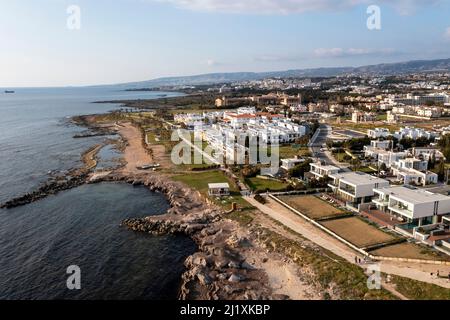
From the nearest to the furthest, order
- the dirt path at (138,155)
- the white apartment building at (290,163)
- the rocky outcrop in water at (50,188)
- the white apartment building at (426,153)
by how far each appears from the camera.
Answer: the rocky outcrop in water at (50,188)
the white apartment building at (290,163)
the white apartment building at (426,153)
the dirt path at (138,155)

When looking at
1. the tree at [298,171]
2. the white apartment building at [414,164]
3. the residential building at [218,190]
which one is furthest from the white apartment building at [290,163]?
the white apartment building at [414,164]

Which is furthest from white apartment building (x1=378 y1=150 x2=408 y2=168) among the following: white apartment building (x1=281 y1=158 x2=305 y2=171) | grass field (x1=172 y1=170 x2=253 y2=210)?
grass field (x1=172 y1=170 x2=253 y2=210)

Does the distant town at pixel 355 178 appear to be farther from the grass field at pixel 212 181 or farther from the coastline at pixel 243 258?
the coastline at pixel 243 258

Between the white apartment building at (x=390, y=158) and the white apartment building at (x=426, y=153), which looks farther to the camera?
the white apartment building at (x=426, y=153)

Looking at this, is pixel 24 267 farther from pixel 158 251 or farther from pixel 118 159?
pixel 118 159

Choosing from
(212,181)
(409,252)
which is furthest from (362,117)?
(409,252)

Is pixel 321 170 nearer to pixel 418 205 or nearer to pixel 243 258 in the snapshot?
pixel 418 205

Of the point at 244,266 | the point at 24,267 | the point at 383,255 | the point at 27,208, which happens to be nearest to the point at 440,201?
the point at 383,255
